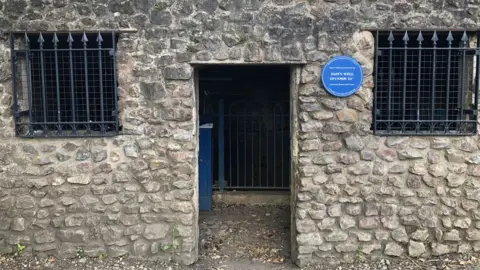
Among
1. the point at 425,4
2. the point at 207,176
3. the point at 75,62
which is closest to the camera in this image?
the point at 425,4

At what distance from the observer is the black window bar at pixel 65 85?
4844mm

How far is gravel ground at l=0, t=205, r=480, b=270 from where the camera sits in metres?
4.94

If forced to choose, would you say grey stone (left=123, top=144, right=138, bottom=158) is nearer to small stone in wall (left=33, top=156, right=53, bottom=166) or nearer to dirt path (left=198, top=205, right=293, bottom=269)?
small stone in wall (left=33, top=156, right=53, bottom=166)

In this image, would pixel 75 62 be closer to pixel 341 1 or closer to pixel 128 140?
pixel 128 140

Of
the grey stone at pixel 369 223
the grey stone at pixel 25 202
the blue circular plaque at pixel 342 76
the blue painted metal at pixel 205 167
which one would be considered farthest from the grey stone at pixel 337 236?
the grey stone at pixel 25 202

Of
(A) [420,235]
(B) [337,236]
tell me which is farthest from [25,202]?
(A) [420,235]

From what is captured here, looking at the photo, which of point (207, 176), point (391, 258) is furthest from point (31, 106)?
point (391, 258)

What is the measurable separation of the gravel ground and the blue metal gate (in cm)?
77

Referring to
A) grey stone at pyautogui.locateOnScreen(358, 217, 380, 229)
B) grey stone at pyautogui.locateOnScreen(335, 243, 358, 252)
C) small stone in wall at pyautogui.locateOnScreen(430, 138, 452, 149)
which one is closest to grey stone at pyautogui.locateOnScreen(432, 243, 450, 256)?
grey stone at pyautogui.locateOnScreen(358, 217, 380, 229)

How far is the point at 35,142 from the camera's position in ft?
16.1

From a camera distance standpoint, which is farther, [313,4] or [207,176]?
[207,176]

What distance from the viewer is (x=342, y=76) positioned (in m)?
4.78

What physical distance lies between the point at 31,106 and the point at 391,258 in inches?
167

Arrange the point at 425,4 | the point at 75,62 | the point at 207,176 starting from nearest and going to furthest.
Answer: the point at 425,4 < the point at 75,62 < the point at 207,176
